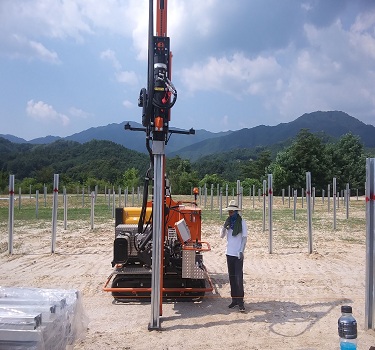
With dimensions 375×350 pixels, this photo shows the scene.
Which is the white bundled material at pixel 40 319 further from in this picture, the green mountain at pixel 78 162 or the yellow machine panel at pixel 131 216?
the green mountain at pixel 78 162

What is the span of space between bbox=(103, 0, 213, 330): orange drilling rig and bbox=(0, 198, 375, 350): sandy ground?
0.91ft

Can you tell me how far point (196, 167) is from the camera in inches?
3794

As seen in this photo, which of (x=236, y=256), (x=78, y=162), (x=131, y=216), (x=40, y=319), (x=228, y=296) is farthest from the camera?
(x=78, y=162)

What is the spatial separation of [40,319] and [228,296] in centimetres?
421

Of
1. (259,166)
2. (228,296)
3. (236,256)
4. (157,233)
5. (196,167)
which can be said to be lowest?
(228,296)

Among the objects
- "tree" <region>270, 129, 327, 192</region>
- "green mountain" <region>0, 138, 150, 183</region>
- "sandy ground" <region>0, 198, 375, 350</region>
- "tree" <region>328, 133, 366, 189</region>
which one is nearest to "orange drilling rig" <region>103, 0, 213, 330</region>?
"sandy ground" <region>0, 198, 375, 350</region>

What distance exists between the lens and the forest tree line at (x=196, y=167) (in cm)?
5528

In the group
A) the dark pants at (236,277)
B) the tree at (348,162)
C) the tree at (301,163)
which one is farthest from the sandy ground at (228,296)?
the tree at (348,162)

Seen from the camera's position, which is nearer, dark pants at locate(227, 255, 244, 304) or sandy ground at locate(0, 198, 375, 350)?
sandy ground at locate(0, 198, 375, 350)

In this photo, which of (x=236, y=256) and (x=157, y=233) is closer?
(x=157, y=233)

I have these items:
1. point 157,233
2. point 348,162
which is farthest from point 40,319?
point 348,162

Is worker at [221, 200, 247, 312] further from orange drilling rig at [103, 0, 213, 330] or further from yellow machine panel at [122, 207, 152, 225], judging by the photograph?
yellow machine panel at [122, 207, 152, 225]

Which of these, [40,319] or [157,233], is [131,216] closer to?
[157,233]

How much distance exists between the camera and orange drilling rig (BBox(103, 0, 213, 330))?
6.05 metres
